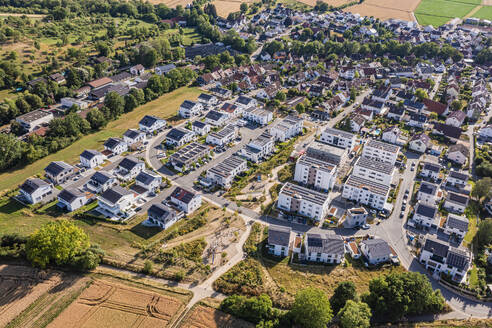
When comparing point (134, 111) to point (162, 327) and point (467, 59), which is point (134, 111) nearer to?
point (162, 327)

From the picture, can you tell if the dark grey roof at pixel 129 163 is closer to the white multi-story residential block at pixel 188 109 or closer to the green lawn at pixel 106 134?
the green lawn at pixel 106 134

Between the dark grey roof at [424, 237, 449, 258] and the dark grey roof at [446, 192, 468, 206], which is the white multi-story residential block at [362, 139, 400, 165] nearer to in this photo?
the dark grey roof at [446, 192, 468, 206]

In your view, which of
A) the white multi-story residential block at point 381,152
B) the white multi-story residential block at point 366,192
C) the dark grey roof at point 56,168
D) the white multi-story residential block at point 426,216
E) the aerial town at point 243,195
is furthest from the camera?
the white multi-story residential block at point 381,152

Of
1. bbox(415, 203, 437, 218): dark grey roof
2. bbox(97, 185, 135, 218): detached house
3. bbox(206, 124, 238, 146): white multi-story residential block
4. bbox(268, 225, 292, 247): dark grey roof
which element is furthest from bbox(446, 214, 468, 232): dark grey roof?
bbox(97, 185, 135, 218): detached house

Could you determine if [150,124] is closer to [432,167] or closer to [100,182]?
[100,182]

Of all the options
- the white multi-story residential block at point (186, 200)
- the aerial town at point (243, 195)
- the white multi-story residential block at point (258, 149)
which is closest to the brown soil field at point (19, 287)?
the aerial town at point (243, 195)

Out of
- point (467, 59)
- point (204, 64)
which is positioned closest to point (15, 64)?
point (204, 64)
